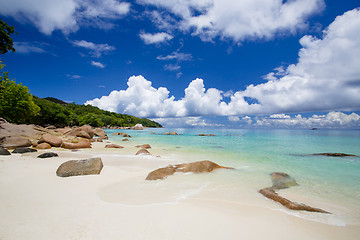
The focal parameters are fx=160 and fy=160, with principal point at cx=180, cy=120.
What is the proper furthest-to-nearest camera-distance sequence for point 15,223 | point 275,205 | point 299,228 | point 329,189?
point 329,189 < point 275,205 < point 299,228 < point 15,223

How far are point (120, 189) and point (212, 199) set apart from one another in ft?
9.03

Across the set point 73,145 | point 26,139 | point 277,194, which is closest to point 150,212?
point 277,194

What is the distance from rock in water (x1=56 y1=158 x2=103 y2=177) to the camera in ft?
19.1

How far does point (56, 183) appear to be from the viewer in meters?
5.03

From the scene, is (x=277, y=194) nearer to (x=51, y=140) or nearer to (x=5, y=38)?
(x=51, y=140)

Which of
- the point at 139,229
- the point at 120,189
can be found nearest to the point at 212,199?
the point at 139,229

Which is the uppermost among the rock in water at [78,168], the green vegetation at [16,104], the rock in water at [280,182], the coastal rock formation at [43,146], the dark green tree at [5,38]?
the dark green tree at [5,38]

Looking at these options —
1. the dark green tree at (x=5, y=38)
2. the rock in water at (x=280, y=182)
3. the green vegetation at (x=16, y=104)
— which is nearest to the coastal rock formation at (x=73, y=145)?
the dark green tree at (x=5, y=38)

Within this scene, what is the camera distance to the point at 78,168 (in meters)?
6.04

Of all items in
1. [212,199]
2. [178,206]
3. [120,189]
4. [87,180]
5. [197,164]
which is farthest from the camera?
[197,164]

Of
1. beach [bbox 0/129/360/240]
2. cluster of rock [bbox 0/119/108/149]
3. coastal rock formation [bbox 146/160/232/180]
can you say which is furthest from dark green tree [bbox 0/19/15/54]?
coastal rock formation [bbox 146/160/232/180]

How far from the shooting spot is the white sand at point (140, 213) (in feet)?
8.66

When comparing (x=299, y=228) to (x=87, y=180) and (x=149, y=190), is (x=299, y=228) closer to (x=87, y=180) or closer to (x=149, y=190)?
(x=149, y=190)

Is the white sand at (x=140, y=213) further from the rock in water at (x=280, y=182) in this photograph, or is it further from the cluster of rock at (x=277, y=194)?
the rock in water at (x=280, y=182)
